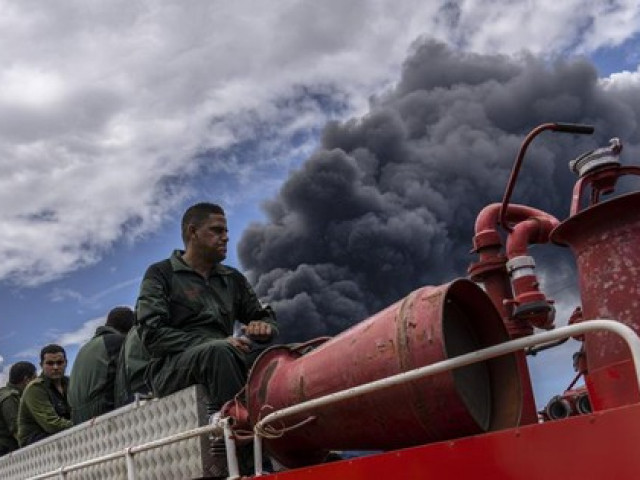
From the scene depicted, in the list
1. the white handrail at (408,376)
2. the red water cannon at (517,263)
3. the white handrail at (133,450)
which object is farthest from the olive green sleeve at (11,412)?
→ the red water cannon at (517,263)

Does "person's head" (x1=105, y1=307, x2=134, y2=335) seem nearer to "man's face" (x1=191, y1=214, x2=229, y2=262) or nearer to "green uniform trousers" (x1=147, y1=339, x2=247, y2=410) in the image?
"man's face" (x1=191, y1=214, x2=229, y2=262)

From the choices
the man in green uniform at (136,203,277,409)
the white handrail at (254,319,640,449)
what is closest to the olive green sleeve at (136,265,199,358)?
the man in green uniform at (136,203,277,409)

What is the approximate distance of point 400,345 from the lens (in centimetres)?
336

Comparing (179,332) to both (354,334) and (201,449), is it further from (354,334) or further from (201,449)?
(354,334)

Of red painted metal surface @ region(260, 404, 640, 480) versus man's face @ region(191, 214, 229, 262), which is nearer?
red painted metal surface @ region(260, 404, 640, 480)

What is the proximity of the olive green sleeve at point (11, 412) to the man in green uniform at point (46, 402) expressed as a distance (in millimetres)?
1153

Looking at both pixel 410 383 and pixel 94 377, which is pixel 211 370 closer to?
pixel 410 383

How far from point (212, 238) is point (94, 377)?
2302 millimetres

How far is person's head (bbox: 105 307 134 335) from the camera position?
25.2ft

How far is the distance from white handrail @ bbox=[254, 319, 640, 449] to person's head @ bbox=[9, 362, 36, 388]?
6.53 meters

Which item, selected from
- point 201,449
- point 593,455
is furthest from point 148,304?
point 593,455

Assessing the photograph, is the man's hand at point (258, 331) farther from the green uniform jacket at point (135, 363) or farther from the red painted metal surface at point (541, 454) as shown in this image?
the red painted metal surface at point (541, 454)

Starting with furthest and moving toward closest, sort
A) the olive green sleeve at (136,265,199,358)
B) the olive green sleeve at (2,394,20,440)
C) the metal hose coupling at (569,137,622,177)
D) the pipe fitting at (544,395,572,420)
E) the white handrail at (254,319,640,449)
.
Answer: the olive green sleeve at (2,394,20,440), the pipe fitting at (544,395,572,420), the olive green sleeve at (136,265,199,358), the metal hose coupling at (569,137,622,177), the white handrail at (254,319,640,449)

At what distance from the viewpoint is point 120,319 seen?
7699mm
